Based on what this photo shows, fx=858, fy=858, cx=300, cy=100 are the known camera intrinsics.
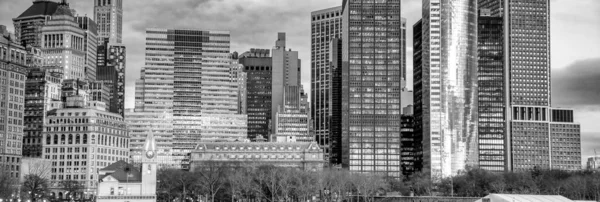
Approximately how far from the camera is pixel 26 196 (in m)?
190

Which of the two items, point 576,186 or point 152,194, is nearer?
point 152,194

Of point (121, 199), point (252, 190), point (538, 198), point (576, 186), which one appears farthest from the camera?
point (252, 190)

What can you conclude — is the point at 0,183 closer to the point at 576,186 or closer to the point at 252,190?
the point at 252,190

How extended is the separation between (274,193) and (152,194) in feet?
99.0

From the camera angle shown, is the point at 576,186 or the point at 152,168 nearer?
the point at 152,168

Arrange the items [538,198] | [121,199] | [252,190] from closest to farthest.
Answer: [538,198]
[121,199]
[252,190]

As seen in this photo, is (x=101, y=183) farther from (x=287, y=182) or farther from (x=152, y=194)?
(x=287, y=182)

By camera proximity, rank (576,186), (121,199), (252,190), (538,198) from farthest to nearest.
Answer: (252,190)
(576,186)
(121,199)
(538,198)

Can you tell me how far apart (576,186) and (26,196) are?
121 m

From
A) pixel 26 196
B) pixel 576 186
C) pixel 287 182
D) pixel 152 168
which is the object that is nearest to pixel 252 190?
pixel 287 182

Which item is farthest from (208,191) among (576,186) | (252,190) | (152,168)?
(576,186)

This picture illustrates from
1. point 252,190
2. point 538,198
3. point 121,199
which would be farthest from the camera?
point 252,190

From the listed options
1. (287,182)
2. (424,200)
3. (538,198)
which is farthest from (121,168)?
(538,198)

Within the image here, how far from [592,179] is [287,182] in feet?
227
